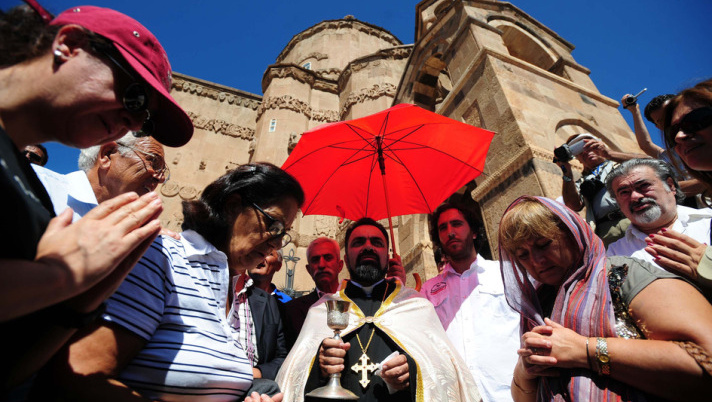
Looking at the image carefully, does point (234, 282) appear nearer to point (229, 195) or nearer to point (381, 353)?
point (229, 195)

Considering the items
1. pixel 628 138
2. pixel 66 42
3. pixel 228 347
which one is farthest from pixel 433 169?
pixel 628 138

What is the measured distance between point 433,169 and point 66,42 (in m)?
3.73

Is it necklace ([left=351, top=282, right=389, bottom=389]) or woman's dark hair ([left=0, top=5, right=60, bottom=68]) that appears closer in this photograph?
woman's dark hair ([left=0, top=5, right=60, bottom=68])

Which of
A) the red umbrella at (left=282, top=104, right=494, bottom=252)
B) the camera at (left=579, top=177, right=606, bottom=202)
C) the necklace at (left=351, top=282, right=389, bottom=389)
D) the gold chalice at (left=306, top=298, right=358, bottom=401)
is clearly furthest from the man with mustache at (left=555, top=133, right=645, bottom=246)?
the gold chalice at (left=306, top=298, right=358, bottom=401)

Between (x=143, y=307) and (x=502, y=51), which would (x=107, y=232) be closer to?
(x=143, y=307)

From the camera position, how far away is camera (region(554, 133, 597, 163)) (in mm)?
3463

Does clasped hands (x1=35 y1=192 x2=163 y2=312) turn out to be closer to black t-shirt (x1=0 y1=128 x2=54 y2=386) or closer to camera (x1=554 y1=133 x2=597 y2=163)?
black t-shirt (x1=0 y1=128 x2=54 y2=386)

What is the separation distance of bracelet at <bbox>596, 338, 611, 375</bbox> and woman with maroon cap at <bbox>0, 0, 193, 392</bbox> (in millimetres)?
1828

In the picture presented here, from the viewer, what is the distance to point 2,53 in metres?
0.83

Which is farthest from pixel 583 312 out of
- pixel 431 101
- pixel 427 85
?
pixel 427 85

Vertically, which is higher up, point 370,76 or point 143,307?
point 370,76

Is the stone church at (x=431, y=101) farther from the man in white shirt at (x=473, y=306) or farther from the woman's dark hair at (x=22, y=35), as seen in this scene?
the woman's dark hair at (x=22, y=35)

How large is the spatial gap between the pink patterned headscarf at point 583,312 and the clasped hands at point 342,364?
77 centimetres

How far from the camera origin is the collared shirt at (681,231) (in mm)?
2314
